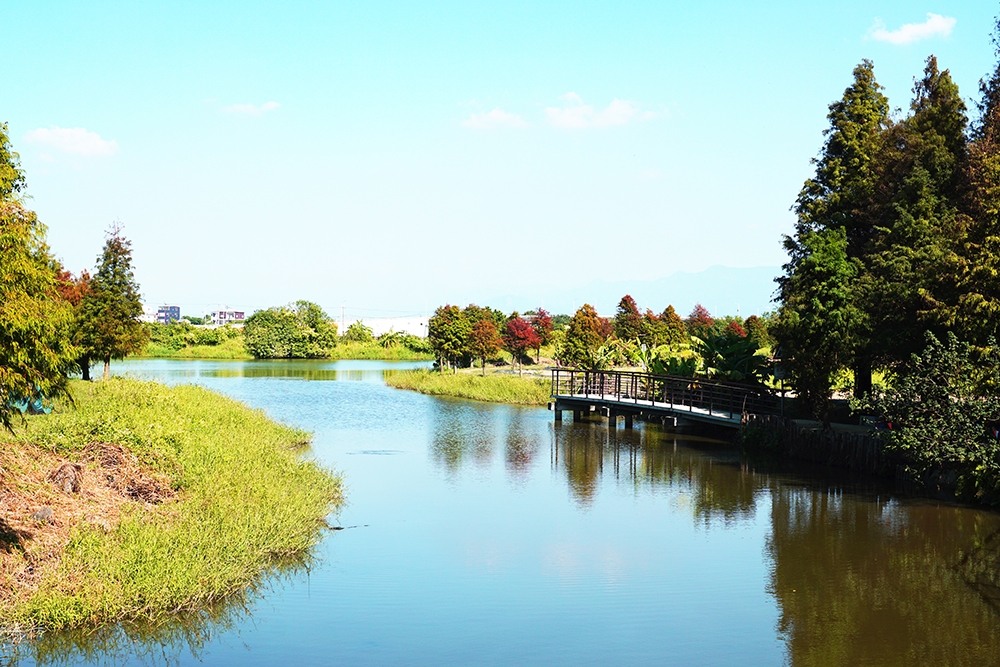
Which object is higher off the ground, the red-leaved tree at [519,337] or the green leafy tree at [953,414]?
the red-leaved tree at [519,337]

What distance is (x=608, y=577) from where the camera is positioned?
59.5 feet

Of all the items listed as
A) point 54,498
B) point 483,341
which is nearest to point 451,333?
point 483,341

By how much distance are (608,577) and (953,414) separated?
10459 millimetres

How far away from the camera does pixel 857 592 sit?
1739 centimetres

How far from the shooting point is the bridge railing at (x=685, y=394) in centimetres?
3675

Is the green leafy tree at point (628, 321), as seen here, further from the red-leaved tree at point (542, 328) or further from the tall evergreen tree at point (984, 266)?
the tall evergreen tree at point (984, 266)

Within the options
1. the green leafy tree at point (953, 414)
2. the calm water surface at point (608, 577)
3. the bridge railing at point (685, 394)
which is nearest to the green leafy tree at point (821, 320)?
the calm water surface at point (608, 577)

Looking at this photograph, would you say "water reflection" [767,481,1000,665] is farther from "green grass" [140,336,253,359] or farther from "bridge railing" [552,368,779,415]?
"green grass" [140,336,253,359]

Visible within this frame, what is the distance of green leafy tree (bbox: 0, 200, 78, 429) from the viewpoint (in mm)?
13031

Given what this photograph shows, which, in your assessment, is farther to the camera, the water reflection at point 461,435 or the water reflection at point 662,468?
the water reflection at point 461,435

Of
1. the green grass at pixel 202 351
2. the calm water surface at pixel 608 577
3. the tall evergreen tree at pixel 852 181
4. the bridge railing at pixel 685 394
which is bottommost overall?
the calm water surface at pixel 608 577

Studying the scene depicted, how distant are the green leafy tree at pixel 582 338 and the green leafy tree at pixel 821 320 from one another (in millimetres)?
27401

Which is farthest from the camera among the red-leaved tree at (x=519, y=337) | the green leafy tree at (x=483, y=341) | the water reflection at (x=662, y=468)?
the red-leaved tree at (x=519, y=337)

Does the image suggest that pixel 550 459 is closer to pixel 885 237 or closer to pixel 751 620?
pixel 885 237
